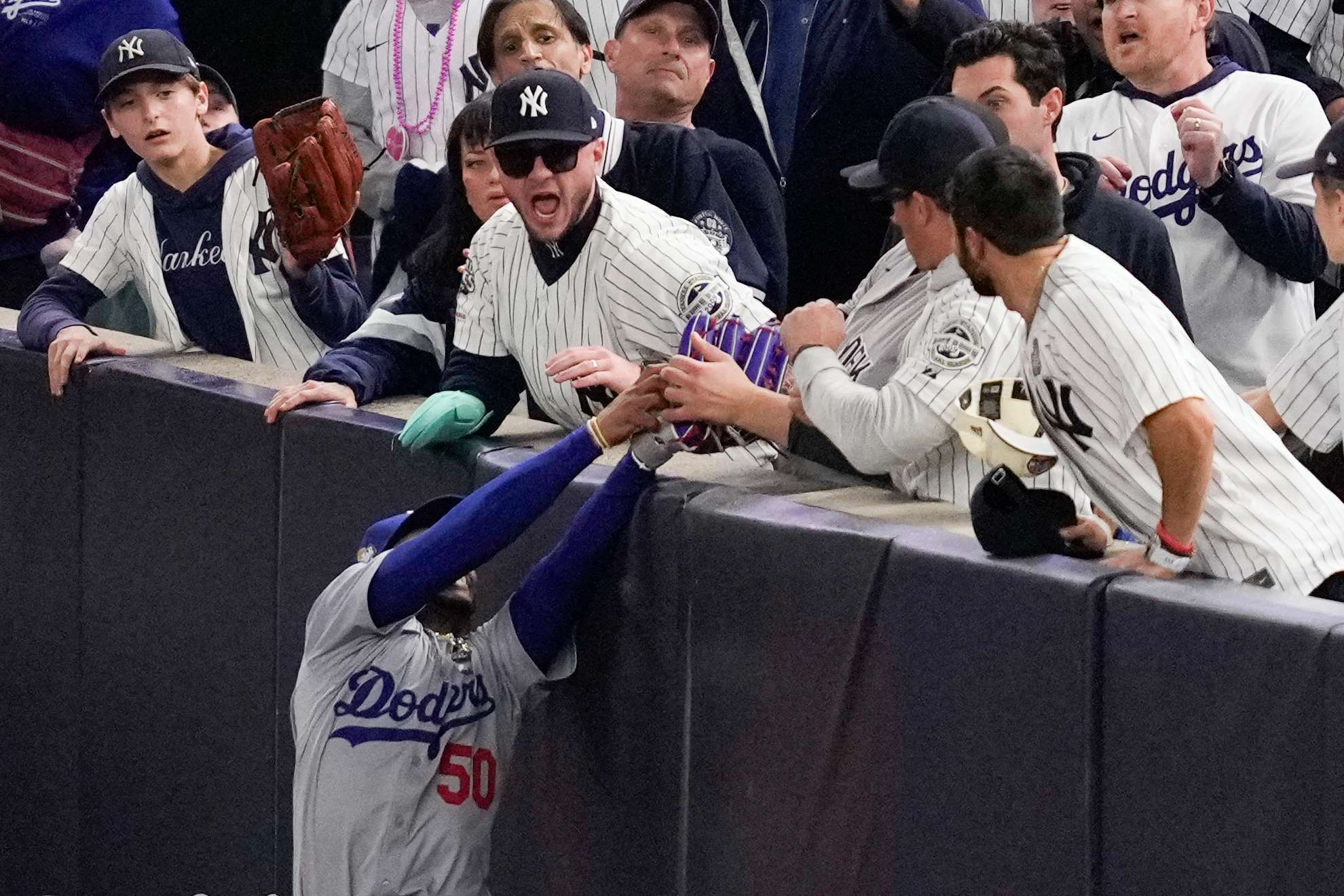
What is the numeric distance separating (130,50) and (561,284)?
1599 mm

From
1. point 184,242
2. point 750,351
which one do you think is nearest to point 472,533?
point 750,351

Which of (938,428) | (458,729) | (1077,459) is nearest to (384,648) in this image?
(458,729)

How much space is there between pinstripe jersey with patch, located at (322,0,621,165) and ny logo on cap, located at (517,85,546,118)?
1316mm

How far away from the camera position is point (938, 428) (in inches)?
115

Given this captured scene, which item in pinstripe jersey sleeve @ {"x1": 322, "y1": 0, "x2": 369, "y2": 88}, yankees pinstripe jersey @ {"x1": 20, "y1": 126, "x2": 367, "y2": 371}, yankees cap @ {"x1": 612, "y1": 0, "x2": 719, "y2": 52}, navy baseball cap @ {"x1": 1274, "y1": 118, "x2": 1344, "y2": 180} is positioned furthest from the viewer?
pinstripe jersey sleeve @ {"x1": 322, "y1": 0, "x2": 369, "y2": 88}

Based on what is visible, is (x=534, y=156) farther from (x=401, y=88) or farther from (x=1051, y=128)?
(x=401, y=88)

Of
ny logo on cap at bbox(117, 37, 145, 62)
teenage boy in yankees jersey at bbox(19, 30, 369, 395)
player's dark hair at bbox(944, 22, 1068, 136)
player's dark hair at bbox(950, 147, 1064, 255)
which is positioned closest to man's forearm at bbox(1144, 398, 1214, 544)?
player's dark hair at bbox(950, 147, 1064, 255)

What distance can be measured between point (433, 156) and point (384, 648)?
2011mm

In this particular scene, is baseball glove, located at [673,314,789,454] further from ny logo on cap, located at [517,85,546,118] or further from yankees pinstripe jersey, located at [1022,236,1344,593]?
yankees pinstripe jersey, located at [1022,236,1344,593]

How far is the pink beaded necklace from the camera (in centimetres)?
488

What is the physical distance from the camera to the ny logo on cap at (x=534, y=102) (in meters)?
3.42

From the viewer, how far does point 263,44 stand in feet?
21.9

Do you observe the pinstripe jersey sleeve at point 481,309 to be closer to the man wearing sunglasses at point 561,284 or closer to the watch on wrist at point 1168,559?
the man wearing sunglasses at point 561,284

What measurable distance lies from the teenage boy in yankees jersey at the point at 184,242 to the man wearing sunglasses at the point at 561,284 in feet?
2.77
